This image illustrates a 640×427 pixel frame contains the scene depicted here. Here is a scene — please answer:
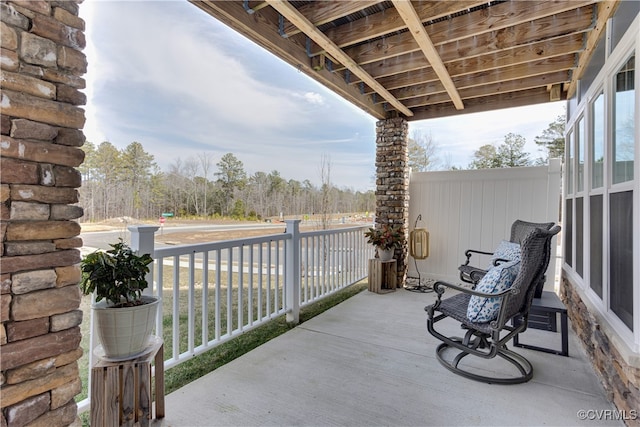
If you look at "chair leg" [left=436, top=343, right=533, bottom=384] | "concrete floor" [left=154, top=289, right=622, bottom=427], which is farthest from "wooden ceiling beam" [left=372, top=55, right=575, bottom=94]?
"chair leg" [left=436, top=343, right=533, bottom=384]

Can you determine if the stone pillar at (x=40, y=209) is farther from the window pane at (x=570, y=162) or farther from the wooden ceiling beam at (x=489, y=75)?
the window pane at (x=570, y=162)

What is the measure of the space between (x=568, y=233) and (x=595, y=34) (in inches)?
90.1

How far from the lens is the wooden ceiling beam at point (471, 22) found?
247 centimetres

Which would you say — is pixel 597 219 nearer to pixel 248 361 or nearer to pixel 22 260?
pixel 248 361

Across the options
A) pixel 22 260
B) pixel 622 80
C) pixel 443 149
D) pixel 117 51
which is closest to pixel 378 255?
pixel 622 80

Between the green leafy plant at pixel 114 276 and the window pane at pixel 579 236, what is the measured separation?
390 centimetres

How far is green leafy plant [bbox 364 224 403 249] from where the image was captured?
4835mm

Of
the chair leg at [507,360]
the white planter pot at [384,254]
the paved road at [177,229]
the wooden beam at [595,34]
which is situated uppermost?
the wooden beam at [595,34]

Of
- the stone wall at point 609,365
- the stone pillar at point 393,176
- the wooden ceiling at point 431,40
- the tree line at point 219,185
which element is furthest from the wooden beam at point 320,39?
the stone wall at point 609,365

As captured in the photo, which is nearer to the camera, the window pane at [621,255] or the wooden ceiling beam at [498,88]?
the window pane at [621,255]

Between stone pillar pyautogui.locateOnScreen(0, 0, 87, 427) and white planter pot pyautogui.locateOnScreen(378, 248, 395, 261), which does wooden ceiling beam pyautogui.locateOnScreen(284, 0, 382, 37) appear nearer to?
stone pillar pyautogui.locateOnScreen(0, 0, 87, 427)

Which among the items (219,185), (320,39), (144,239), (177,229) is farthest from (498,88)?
(219,185)

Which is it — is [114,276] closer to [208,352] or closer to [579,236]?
[208,352]

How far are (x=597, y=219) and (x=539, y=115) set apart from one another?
7207 millimetres
